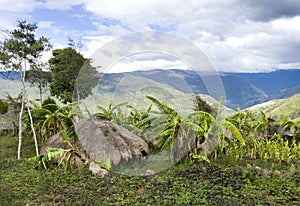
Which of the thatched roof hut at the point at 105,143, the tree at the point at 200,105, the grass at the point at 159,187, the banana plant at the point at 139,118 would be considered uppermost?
the tree at the point at 200,105

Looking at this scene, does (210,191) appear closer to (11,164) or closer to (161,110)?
(161,110)

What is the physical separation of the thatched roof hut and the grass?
93cm

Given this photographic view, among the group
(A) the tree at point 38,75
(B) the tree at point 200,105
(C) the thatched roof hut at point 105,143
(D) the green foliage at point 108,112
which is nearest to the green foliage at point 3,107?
(A) the tree at point 38,75

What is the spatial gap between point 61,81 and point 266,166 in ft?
49.3

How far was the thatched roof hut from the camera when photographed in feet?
33.8

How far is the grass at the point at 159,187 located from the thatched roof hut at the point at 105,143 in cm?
93

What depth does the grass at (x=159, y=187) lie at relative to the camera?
6973 mm

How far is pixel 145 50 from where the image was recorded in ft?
31.5

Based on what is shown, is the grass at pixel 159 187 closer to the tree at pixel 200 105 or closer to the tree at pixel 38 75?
the tree at pixel 200 105

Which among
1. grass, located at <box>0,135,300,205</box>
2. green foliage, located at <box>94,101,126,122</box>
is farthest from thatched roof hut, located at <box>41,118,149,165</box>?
grass, located at <box>0,135,300,205</box>

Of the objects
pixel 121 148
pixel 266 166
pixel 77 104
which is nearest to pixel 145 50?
pixel 121 148

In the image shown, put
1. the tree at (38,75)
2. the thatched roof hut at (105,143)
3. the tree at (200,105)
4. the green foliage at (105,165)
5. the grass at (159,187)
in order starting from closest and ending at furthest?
the grass at (159,187)
the green foliage at (105,165)
the tree at (200,105)
the thatched roof hut at (105,143)
the tree at (38,75)

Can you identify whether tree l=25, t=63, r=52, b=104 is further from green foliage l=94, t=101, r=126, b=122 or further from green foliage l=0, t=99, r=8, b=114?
green foliage l=0, t=99, r=8, b=114

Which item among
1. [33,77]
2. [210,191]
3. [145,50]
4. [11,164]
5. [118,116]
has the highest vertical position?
[145,50]
